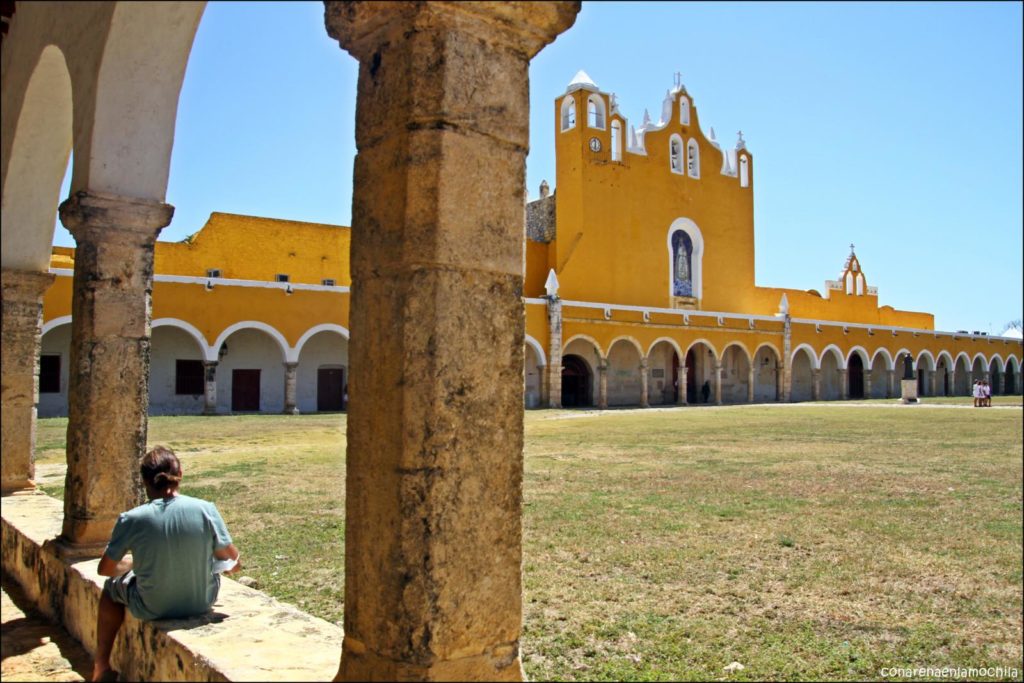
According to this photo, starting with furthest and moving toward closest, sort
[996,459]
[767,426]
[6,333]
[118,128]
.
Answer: [767,426]
[996,459]
[6,333]
[118,128]

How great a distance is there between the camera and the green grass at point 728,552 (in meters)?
3.67

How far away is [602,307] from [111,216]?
938 inches

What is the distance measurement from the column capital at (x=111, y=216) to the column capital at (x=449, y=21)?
213 cm

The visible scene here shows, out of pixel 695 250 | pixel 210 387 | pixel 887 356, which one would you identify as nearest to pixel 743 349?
pixel 695 250

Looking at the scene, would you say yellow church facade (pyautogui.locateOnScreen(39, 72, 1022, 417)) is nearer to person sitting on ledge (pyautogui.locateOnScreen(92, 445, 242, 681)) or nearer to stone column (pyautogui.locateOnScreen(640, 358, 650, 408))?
stone column (pyautogui.locateOnScreen(640, 358, 650, 408))

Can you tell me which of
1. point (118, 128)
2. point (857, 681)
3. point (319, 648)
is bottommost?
point (857, 681)

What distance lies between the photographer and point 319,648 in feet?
8.13

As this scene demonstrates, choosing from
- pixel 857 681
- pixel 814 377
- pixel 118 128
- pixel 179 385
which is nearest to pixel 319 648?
pixel 857 681

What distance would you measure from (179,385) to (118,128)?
18.7 m

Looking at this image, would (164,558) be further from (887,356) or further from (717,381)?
(887,356)

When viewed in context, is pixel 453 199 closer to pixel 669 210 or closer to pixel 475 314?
pixel 475 314

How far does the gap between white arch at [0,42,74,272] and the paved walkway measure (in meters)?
2.39

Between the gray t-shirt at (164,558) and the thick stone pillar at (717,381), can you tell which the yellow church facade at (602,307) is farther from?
the gray t-shirt at (164,558)

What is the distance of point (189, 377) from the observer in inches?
830
